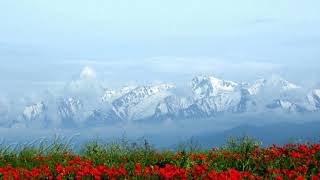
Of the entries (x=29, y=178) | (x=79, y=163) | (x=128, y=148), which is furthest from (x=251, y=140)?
(x=29, y=178)

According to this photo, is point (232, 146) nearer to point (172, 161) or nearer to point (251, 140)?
point (251, 140)

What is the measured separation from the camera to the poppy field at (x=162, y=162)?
14094 mm

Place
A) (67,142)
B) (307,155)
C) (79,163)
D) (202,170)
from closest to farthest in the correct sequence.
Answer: (202,170), (79,163), (307,155), (67,142)

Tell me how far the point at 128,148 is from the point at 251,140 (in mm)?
3645

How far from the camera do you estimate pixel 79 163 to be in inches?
622

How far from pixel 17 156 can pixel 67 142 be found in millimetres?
1719

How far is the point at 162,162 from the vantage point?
1697 centimetres

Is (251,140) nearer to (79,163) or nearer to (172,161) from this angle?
(172,161)

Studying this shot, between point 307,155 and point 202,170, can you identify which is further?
point 307,155

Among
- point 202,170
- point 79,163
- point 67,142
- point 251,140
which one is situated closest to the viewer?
point 202,170

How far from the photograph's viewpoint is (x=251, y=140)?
18.4 meters

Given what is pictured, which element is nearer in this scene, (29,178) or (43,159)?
(29,178)

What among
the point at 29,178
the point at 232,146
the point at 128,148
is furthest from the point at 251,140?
the point at 29,178

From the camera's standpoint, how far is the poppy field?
1409 cm
